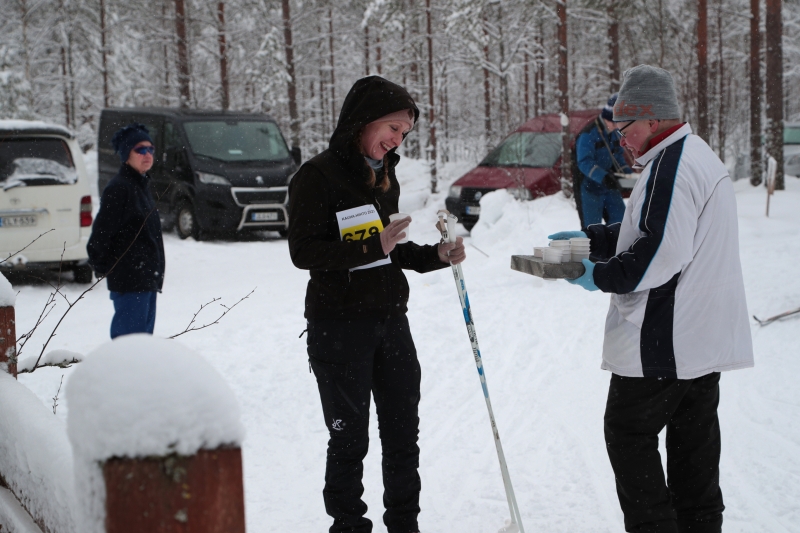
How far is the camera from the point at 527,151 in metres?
14.1

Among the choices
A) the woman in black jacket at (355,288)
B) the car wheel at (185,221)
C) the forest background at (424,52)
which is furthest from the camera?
the forest background at (424,52)

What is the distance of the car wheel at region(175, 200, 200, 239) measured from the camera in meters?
13.3

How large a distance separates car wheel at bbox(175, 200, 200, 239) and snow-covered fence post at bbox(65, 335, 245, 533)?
1258 centimetres

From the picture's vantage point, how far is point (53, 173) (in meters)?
8.95

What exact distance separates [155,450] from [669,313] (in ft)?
7.09

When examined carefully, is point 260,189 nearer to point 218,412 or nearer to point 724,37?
point 218,412

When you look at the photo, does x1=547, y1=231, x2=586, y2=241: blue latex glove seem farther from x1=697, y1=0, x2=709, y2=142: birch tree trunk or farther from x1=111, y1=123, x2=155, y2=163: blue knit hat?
x1=697, y1=0, x2=709, y2=142: birch tree trunk

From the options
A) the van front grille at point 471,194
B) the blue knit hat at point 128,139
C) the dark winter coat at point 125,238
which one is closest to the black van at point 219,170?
the van front grille at point 471,194

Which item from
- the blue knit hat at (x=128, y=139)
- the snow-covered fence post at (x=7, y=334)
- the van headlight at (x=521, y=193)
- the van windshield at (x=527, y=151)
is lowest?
the snow-covered fence post at (x=7, y=334)

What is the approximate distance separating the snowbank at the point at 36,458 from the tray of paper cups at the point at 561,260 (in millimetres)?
1864

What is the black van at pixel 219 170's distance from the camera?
13.1 meters

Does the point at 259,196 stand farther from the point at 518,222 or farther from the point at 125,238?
the point at 125,238

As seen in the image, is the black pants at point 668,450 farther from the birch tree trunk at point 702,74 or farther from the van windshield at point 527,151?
the birch tree trunk at point 702,74

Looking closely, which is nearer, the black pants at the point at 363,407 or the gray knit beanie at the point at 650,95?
the gray knit beanie at the point at 650,95
